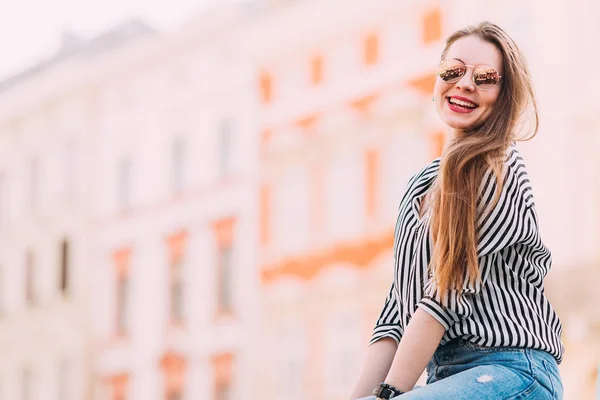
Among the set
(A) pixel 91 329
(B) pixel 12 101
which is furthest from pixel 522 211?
(B) pixel 12 101

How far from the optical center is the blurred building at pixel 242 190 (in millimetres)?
15047

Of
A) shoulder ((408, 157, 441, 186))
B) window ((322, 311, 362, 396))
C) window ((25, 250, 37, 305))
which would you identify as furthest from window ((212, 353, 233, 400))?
shoulder ((408, 157, 441, 186))

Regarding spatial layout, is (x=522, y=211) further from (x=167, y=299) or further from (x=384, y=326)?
(x=167, y=299)

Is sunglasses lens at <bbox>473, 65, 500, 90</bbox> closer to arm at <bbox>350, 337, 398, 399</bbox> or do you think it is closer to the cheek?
the cheek

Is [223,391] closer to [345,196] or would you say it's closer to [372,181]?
[345,196]

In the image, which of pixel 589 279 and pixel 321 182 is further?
pixel 321 182

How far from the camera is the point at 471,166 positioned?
7.04 ft

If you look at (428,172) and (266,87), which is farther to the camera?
(266,87)

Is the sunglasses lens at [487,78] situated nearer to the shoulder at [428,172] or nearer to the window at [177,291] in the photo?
the shoulder at [428,172]

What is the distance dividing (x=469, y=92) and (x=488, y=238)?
12.3 inches

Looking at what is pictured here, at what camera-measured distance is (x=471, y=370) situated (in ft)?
6.78

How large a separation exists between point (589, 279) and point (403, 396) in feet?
41.8

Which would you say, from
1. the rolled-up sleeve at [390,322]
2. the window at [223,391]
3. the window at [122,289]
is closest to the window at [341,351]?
the window at [223,391]

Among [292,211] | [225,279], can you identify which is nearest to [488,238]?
[292,211]
